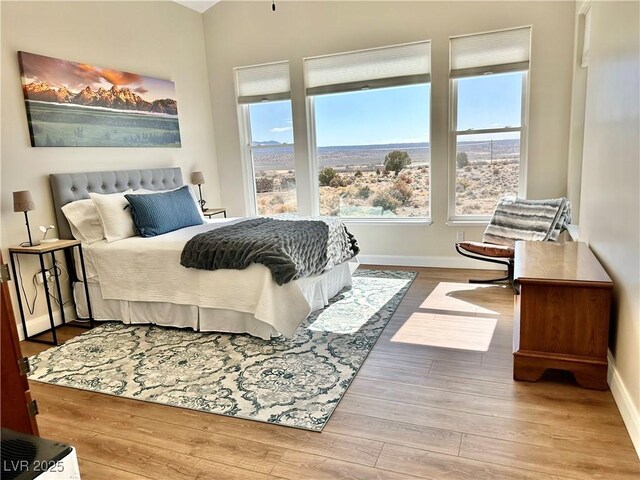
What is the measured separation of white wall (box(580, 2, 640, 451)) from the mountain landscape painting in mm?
3981

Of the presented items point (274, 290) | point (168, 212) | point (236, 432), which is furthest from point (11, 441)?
point (168, 212)

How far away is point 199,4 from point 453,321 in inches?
180

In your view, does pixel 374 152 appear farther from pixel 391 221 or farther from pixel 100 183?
pixel 100 183

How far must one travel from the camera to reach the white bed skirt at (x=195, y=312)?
127 inches

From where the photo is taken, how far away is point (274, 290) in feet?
9.80

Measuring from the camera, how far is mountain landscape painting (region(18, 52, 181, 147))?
3.51 m

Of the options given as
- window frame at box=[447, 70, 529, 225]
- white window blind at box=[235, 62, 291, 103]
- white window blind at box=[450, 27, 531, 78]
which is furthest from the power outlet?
white window blind at box=[450, 27, 531, 78]

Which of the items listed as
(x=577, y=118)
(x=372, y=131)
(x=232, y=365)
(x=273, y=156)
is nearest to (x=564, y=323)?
(x=232, y=365)

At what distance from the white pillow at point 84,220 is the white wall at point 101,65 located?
0.17 m

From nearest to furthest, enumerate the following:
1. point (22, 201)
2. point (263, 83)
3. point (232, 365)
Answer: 1. point (232, 365)
2. point (22, 201)
3. point (263, 83)

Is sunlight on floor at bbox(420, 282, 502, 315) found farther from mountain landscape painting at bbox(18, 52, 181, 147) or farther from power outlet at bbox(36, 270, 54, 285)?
mountain landscape painting at bbox(18, 52, 181, 147)

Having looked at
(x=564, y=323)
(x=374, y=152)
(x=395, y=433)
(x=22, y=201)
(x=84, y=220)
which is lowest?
(x=395, y=433)

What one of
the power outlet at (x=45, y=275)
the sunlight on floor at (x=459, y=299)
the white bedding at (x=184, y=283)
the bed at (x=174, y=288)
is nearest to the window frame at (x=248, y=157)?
the bed at (x=174, y=288)

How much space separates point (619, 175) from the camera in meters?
2.28
